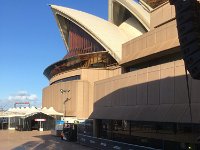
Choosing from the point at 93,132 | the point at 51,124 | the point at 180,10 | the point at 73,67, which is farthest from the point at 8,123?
the point at 180,10

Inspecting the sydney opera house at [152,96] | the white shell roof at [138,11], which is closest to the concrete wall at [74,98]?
the white shell roof at [138,11]

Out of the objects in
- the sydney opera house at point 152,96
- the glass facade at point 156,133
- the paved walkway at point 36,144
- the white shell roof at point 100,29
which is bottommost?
the paved walkway at point 36,144

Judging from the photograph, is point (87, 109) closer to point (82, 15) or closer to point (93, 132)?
point (82, 15)

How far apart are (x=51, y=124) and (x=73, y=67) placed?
1223 centimetres

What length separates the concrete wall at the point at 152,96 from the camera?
24828 mm

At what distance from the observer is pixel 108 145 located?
102ft

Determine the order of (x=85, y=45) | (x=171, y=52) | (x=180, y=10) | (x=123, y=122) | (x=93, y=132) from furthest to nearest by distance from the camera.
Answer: (x=85, y=45)
(x=93, y=132)
(x=123, y=122)
(x=171, y=52)
(x=180, y=10)

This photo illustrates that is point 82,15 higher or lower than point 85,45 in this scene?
higher

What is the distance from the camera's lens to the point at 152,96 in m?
29.3

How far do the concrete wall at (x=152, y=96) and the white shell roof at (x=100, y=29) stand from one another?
3697 cm

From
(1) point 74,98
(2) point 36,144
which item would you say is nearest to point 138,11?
(1) point 74,98

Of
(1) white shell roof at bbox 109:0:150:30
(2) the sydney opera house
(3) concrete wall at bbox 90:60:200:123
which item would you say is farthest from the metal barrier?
(1) white shell roof at bbox 109:0:150:30

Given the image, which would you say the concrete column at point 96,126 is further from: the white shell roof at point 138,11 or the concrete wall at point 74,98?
the white shell roof at point 138,11

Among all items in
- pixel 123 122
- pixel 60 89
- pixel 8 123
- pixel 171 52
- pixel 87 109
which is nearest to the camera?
pixel 171 52
